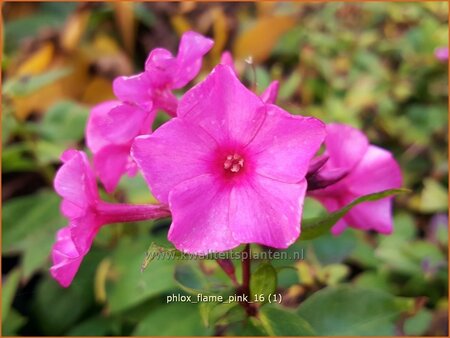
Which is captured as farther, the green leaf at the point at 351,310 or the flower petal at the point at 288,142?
the green leaf at the point at 351,310

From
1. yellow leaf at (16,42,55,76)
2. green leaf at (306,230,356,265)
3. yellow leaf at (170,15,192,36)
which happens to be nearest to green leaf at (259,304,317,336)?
green leaf at (306,230,356,265)

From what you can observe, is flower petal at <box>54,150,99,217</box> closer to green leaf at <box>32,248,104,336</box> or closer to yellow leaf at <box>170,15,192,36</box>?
green leaf at <box>32,248,104,336</box>

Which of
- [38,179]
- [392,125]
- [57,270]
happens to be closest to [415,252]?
[392,125]

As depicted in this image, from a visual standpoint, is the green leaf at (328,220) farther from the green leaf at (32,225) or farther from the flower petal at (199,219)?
the green leaf at (32,225)

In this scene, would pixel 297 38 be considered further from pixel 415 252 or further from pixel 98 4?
pixel 415 252

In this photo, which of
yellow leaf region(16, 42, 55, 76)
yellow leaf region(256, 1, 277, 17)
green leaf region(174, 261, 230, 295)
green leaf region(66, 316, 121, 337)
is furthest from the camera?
yellow leaf region(256, 1, 277, 17)

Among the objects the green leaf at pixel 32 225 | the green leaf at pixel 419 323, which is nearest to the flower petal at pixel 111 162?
the green leaf at pixel 32 225
